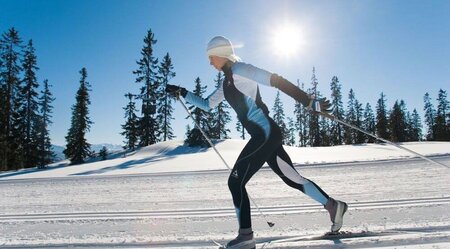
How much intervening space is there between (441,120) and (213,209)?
7960 centimetres

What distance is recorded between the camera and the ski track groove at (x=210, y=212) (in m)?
5.71

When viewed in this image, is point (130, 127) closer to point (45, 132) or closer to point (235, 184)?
point (45, 132)

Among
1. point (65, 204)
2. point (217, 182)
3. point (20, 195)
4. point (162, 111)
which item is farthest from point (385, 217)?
point (162, 111)

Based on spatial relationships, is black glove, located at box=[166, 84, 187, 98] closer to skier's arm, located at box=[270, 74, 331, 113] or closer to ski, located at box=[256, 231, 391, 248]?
skier's arm, located at box=[270, 74, 331, 113]

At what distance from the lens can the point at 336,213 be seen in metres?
4.03

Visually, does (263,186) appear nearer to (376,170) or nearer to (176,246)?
(376,170)

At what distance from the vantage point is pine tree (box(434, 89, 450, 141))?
69.9m

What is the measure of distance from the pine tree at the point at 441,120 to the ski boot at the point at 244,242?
7753 cm

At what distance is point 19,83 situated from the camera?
43.7 m

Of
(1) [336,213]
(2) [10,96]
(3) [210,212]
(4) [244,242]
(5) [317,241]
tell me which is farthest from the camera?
(2) [10,96]

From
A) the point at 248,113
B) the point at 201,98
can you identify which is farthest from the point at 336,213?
the point at 201,98

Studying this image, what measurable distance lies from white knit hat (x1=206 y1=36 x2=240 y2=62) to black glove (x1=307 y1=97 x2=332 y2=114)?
3.13ft

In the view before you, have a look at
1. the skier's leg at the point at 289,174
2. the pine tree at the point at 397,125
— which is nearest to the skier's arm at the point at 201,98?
the skier's leg at the point at 289,174

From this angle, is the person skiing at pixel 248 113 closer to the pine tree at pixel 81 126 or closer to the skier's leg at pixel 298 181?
the skier's leg at pixel 298 181
